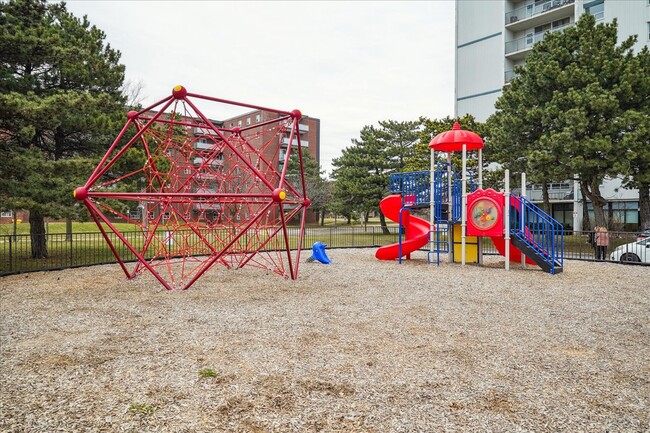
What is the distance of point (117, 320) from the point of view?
23.6ft

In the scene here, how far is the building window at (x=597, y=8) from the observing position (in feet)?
101

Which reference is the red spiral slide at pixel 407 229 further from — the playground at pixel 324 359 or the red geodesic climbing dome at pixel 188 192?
the playground at pixel 324 359

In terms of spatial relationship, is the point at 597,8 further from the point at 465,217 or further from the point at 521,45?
the point at 465,217

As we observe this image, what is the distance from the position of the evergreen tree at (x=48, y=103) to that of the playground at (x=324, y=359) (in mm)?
3933

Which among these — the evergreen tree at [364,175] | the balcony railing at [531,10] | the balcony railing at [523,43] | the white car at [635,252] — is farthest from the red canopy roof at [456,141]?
the balcony railing at [531,10]

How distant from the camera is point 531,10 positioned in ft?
113

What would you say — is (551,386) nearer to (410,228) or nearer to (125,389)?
(125,389)

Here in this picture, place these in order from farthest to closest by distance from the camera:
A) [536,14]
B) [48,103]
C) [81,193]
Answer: [536,14], [48,103], [81,193]

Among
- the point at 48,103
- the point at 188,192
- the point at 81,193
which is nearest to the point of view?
the point at 81,193

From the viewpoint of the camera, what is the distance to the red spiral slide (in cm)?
1566

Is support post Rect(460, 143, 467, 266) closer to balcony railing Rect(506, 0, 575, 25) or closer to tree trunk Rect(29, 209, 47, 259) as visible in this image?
tree trunk Rect(29, 209, 47, 259)

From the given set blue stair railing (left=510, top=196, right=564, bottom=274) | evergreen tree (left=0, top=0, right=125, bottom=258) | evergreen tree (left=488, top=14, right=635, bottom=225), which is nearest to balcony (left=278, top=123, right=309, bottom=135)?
evergreen tree (left=488, top=14, right=635, bottom=225)

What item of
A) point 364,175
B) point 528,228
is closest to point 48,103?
point 528,228

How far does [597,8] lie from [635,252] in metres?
24.5
